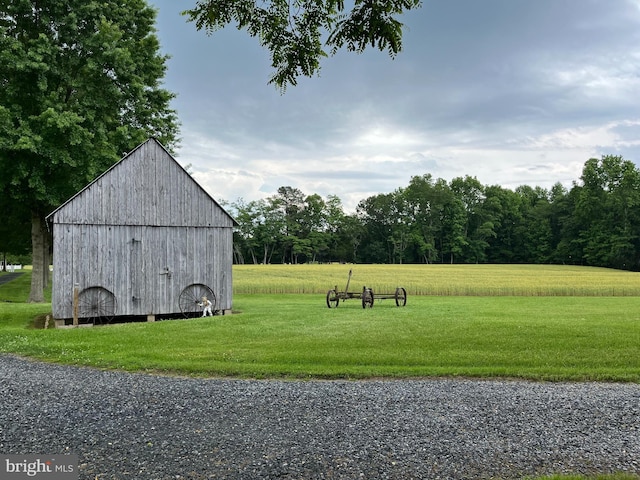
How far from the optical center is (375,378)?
29.0 ft

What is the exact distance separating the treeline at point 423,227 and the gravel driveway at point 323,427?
96.8 m

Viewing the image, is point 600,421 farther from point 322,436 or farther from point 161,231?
point 161,231

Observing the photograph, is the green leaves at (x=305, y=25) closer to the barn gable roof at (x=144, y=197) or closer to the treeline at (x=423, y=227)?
the barn gable roof at (x=144, y=197)

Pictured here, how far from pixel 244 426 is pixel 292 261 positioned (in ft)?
347

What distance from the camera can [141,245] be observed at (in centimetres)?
1891

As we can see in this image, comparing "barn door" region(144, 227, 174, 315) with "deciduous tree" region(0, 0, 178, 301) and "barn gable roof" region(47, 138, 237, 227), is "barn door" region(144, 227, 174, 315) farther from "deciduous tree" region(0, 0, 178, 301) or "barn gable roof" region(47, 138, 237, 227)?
"deciduous tree" region(0, 0, 178, 301)

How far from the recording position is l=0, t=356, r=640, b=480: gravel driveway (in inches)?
186

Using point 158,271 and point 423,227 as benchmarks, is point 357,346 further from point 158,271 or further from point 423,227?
point 423,227

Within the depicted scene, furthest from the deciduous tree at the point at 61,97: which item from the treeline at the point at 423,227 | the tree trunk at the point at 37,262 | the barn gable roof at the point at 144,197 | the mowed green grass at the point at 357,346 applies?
the treeline at the point at 423,227

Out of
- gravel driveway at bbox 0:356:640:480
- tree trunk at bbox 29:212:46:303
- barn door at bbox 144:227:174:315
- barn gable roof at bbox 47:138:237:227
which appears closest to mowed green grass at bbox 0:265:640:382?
gravel driveway at bbox 0:356:640:480

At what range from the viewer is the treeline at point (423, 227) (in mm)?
102750

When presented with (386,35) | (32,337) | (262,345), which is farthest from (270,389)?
(32,337)

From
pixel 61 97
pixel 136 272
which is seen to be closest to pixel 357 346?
pixel 136 272

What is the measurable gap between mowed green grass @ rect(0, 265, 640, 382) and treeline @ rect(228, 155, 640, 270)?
87.7m
